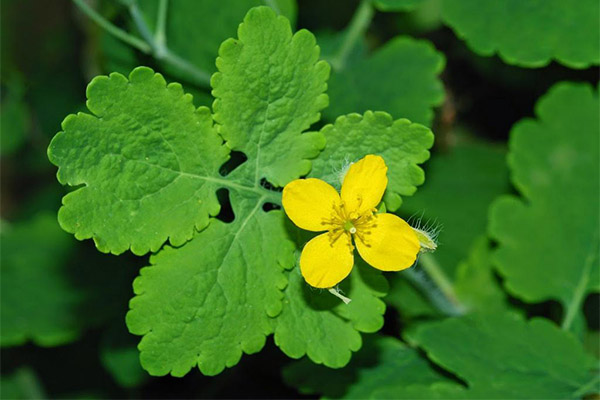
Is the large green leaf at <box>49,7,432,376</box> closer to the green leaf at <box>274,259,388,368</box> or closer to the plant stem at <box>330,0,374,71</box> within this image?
the green leaf at <box>274,259,388,368</box>

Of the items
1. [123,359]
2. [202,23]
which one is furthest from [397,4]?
[123,359]

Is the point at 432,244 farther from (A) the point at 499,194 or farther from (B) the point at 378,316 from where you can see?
(A) the point at 499,194

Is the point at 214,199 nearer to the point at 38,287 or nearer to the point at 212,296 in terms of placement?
the point at 212,296

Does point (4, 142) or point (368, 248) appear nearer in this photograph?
point (368, 248)

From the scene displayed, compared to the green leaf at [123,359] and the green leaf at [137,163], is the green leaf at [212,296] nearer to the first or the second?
the green leaf at [137,163]

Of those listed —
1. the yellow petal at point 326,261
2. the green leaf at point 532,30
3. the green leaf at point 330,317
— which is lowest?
the green leaf at point 330,317

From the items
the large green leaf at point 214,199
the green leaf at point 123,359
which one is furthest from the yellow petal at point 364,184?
the green leaf at point 123,359

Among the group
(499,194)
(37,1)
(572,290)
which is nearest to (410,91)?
(499,194)
